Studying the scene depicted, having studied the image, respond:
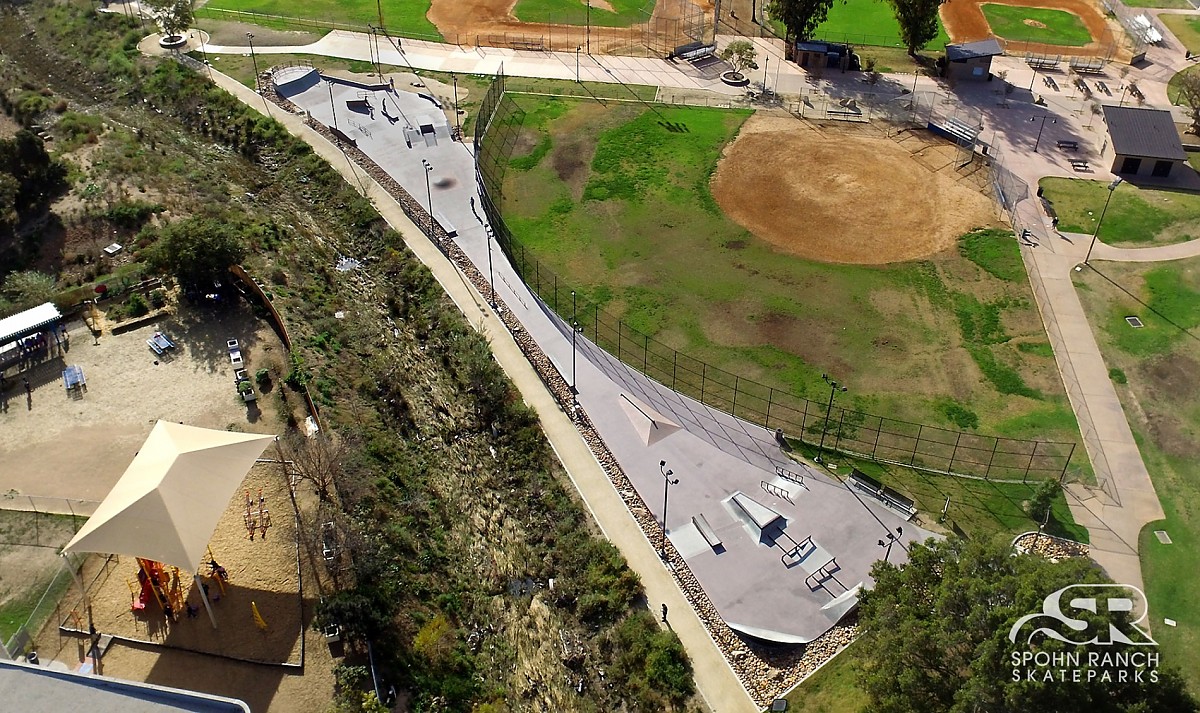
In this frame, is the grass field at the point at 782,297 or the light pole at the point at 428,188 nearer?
the grass field at the point at 782,297

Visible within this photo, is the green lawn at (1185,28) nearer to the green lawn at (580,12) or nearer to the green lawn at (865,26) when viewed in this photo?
the green lawn at (865,26)

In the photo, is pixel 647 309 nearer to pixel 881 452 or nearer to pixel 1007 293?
pixel 881 452

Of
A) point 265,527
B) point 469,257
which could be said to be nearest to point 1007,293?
point 469,257

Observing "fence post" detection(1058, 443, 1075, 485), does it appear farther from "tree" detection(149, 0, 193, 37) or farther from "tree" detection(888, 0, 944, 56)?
"tree" detection(149, 0, 193, 37)

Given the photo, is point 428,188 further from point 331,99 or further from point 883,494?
point 883,494

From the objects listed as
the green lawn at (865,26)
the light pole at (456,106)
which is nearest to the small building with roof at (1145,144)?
the green lawn at (865,26)

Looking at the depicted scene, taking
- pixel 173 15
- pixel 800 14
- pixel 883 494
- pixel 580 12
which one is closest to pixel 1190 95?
pixel 800 14
